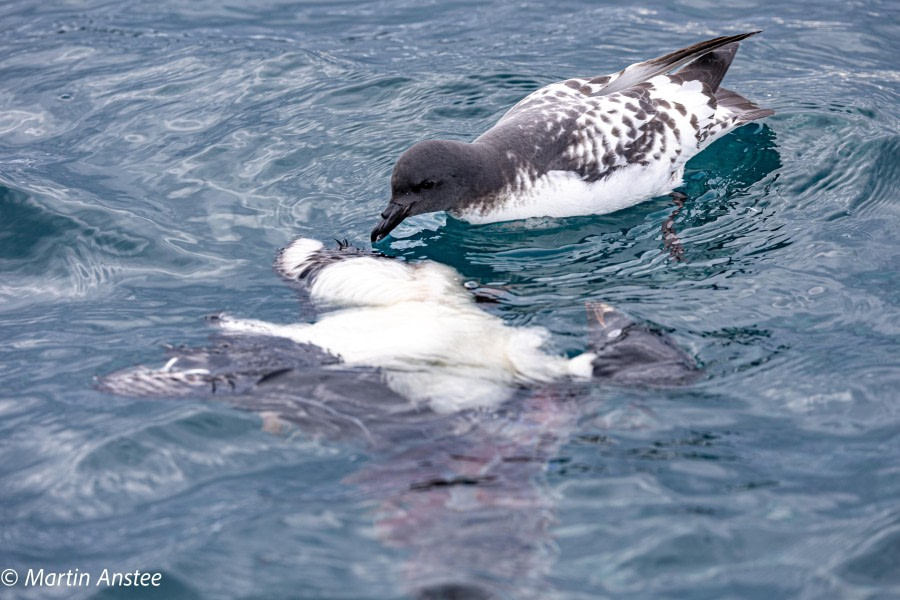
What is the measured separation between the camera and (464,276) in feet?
23.7

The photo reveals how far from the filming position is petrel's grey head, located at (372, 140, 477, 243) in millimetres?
7359

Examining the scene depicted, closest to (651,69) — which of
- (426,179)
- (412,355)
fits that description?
(426,179)

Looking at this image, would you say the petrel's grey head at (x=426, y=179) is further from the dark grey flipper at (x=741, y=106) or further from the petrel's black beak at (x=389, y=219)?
the dark grey flipper at (x=741, y=106)

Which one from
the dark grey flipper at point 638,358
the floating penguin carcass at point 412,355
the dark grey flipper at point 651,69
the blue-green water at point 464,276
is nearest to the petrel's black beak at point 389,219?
the blue-green water at point 464,276

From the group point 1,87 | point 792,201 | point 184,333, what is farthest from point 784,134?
point 1,87

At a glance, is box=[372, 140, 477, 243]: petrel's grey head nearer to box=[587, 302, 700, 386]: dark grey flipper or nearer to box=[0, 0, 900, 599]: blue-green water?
box=[0, 0, 900, 599]: blue-green water

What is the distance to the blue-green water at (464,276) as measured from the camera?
177 inches

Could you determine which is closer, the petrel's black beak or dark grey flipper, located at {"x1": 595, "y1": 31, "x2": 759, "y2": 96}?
the petrel's black beak

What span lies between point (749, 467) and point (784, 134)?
15.8ft

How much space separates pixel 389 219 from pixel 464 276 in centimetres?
73

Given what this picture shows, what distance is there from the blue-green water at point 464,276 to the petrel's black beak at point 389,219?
38cm

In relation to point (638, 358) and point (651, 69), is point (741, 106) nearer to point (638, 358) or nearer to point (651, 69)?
point (651, 69)

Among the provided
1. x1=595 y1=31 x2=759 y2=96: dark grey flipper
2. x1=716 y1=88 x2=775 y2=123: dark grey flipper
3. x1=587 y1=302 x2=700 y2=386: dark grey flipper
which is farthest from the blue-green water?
x1=595 y1=31 x2=759 y2=96: dark grey flipper

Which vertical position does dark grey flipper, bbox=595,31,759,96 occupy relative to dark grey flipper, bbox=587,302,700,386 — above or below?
above
